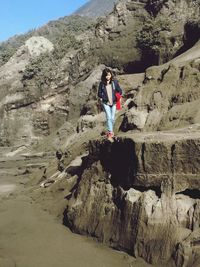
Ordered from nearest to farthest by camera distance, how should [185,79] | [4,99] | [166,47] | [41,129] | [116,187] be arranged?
[116,187] < [185,79] < [166,47] < [41,129] < [4,99]

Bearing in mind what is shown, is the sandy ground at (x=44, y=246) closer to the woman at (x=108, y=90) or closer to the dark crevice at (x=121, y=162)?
the dark crevice at (x=121, y=162)

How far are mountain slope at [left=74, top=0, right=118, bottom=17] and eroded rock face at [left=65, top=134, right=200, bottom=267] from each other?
12361cm

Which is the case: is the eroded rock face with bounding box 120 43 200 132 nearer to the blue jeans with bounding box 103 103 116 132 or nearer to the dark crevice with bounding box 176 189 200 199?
the blue jeans with bounding box 103 103 116 132

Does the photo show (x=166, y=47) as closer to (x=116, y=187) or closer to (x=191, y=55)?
(x=191, y=55)

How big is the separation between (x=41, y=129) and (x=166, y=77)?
80.2ft

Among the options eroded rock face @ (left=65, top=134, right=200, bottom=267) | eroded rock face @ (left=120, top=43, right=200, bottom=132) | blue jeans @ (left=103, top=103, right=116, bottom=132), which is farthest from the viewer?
eroded rock face @ (left=120, top=43, right=200, bottom=132)

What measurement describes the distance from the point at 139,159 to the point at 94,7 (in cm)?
13826

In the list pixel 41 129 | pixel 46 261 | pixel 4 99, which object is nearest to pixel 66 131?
pixel 41 129

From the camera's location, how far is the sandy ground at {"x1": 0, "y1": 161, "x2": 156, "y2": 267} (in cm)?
1010

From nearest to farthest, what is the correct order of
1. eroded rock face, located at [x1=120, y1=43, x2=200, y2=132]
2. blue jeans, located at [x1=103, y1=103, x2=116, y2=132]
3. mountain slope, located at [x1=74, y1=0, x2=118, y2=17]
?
1. blue jeans, located at [x1=103, y1=103, x2=116, y2=132]
2. eroded rock face, located at [x1=120, y1=43, x2=200, y2=132]
3. mountain slope, located at [x1=74, y1=0, x2=118, y2=17]

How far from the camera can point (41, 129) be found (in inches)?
1618

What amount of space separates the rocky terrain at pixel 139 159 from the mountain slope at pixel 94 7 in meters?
98.6

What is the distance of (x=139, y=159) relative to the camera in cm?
1084

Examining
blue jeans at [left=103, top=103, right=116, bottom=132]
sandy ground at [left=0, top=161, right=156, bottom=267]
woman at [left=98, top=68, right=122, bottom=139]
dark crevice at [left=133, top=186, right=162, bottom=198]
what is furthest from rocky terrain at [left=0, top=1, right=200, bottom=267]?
woman at [left=98, top=68, right=122, bottom=139]
